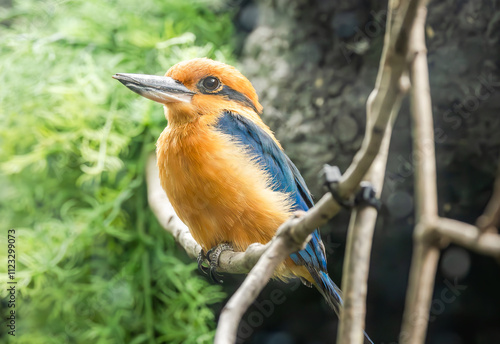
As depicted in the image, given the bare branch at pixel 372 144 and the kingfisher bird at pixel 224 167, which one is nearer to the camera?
the bare branch at pixel 372 144

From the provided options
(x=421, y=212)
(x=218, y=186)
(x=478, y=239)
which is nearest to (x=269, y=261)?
(x=421, y=212)

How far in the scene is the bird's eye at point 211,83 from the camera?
1334mm

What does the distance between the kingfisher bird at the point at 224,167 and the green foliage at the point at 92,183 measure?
0.60m

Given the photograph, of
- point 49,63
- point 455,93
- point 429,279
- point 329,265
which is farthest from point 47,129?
point 429,279

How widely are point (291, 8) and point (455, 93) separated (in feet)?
2.71

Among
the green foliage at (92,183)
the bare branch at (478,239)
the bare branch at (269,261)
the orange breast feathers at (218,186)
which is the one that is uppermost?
the bare branch at (478,239)

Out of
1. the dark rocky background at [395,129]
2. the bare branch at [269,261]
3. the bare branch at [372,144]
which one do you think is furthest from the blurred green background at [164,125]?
the bare branch at [372,144]

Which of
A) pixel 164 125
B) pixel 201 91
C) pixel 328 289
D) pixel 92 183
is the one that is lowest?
pixel 92 183

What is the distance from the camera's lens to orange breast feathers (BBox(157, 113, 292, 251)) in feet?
4.24

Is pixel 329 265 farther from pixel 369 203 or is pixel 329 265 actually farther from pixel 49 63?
pixel 369 203

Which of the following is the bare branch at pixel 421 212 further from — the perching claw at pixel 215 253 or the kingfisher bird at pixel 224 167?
the perching claw at pixel 215 253

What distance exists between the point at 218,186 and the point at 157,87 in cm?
29

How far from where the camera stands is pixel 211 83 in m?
1.34

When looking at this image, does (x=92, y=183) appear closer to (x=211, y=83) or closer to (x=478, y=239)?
(x=211, y=83)
